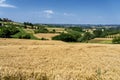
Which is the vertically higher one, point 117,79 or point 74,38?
point 117,79

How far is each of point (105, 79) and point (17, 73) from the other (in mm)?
3540

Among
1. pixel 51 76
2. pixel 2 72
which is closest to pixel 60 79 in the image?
pixel 51 76

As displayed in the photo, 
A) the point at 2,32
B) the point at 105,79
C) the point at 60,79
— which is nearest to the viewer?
the point at 60,79

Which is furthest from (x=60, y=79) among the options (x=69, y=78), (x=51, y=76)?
(x=51, y=76)

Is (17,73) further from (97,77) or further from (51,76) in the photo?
(97,77)

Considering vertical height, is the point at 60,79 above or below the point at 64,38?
above

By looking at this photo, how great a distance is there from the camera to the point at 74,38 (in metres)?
84.2

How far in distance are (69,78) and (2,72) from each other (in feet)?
9.40

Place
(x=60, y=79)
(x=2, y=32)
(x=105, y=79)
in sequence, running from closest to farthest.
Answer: (x=60, y=79), (x=105, y=79), (x=2, y=32)

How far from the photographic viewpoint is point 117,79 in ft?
32.4

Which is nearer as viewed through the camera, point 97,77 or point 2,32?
point 97,77

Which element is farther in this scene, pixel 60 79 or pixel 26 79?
pixel 26 79

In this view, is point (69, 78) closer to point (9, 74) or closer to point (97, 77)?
point (97, 77)

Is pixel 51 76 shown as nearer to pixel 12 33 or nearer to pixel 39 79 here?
pixel 39 79
